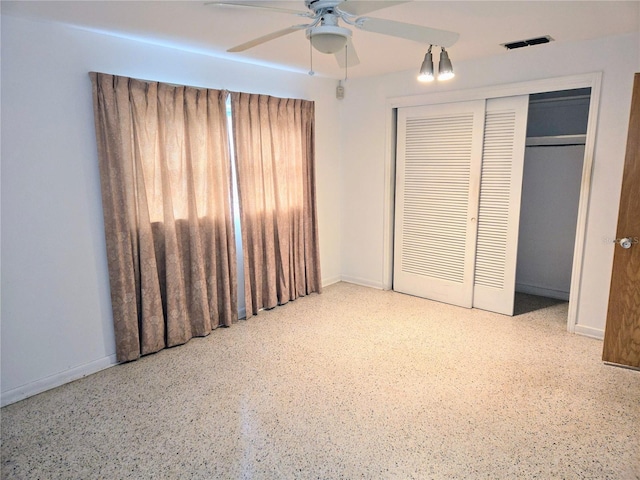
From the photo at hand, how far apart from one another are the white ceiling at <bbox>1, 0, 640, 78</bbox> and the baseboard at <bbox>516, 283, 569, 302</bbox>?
2562 mm

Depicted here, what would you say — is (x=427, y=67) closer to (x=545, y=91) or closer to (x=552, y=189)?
(x=545, y=91)

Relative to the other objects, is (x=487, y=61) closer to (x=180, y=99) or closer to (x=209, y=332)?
(x=180, y=99)

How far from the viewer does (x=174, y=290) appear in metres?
3.19

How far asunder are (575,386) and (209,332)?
9.15ft

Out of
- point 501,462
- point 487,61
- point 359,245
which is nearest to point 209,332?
point 359,245

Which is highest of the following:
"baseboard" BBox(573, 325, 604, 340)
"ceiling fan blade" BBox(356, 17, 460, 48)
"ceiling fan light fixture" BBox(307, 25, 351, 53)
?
"ceiling fan blade" BBox(356, 17, 460, 48)

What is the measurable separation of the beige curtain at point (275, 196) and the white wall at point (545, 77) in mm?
636

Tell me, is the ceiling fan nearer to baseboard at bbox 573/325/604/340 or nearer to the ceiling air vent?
the ceiling air vent

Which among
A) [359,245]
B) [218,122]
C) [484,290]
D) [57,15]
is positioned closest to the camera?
[57,15]

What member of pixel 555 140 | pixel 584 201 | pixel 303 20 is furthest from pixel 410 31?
pixel 555 140

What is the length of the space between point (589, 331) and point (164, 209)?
361cm

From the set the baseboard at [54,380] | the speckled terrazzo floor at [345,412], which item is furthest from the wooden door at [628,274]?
the baseboard at [54,380]

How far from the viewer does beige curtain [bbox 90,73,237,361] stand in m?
2.82

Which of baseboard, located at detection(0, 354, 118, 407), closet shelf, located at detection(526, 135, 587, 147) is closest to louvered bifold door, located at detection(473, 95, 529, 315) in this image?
closet shelf, located at detection(526, 135, 587, 147)
